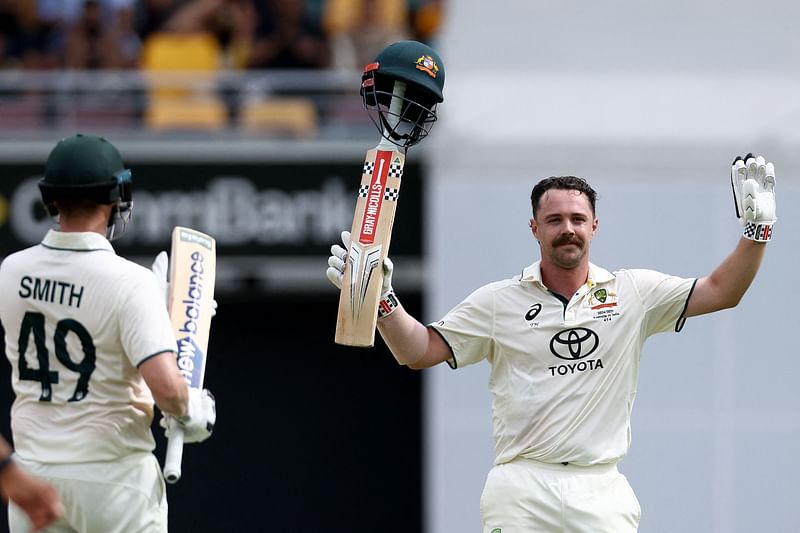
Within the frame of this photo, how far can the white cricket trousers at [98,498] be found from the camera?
3.76 meters

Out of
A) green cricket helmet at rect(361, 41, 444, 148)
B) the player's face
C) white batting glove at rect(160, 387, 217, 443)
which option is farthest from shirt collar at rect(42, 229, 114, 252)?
the player's face

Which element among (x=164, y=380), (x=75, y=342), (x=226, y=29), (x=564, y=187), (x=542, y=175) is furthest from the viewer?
(x=226, y=29)

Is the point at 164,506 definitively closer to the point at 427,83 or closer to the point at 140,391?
the point at 140,391

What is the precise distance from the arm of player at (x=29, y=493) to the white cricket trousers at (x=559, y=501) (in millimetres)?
1533

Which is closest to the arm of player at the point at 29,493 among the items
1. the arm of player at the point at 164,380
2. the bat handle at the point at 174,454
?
the arm of player at the point at 164,380

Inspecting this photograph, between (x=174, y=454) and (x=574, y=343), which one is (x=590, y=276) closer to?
(x=574, y=343)

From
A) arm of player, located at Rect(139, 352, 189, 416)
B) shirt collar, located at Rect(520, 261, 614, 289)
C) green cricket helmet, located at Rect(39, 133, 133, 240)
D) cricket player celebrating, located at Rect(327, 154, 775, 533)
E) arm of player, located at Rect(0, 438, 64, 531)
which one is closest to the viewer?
arm of player, located at Rect(0, 438, 64, 531)

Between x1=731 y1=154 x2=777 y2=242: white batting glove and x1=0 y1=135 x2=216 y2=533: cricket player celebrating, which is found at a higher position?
x1=731 y1=154 x2=777 y2=242: white batting glove

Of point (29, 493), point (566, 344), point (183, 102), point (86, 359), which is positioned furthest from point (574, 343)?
point (183, 102)

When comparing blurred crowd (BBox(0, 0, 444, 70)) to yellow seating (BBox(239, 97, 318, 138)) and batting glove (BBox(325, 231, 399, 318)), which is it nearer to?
yellow seating (BBox(239, 97, 318, 138))

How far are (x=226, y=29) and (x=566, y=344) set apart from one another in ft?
20.1

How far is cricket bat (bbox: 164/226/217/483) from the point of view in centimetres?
412

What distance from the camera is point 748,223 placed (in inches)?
171

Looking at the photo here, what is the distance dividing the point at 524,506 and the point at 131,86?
579 centimetres
